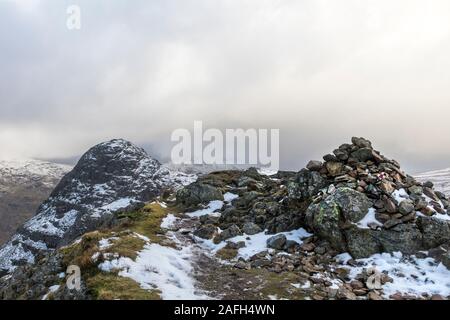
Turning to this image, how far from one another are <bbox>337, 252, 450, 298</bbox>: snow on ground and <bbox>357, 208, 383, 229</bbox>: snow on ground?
2.44 meters

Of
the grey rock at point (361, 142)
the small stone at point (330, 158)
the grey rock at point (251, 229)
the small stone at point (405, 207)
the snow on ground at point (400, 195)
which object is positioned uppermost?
the grey rock at point (361, 142)

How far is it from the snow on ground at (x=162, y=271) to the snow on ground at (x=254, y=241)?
3315 millimetres

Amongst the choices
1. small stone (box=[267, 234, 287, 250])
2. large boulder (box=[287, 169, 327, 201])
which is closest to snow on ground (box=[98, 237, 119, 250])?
small stone (box=[267, 234, 287, 250])

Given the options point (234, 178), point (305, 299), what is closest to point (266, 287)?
point (305, 299)

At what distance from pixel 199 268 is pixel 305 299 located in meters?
7.11

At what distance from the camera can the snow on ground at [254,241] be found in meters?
29.2

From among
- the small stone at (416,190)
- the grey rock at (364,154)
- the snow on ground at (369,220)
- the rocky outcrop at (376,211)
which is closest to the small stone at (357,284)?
the rocky outcrop at (376,211)

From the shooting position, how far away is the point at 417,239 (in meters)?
27.8

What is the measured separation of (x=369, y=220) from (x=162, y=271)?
14.5 metres

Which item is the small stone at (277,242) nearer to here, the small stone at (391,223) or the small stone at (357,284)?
the small stone at (357,284)

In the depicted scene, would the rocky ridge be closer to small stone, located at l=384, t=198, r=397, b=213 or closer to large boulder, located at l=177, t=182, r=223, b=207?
small stone, located at l=384, t=198, r=397, b=213

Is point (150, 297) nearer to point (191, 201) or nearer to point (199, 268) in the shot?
point (199, 268)

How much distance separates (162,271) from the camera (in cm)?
2405

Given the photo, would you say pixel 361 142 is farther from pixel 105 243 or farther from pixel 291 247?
pixel 105 243
